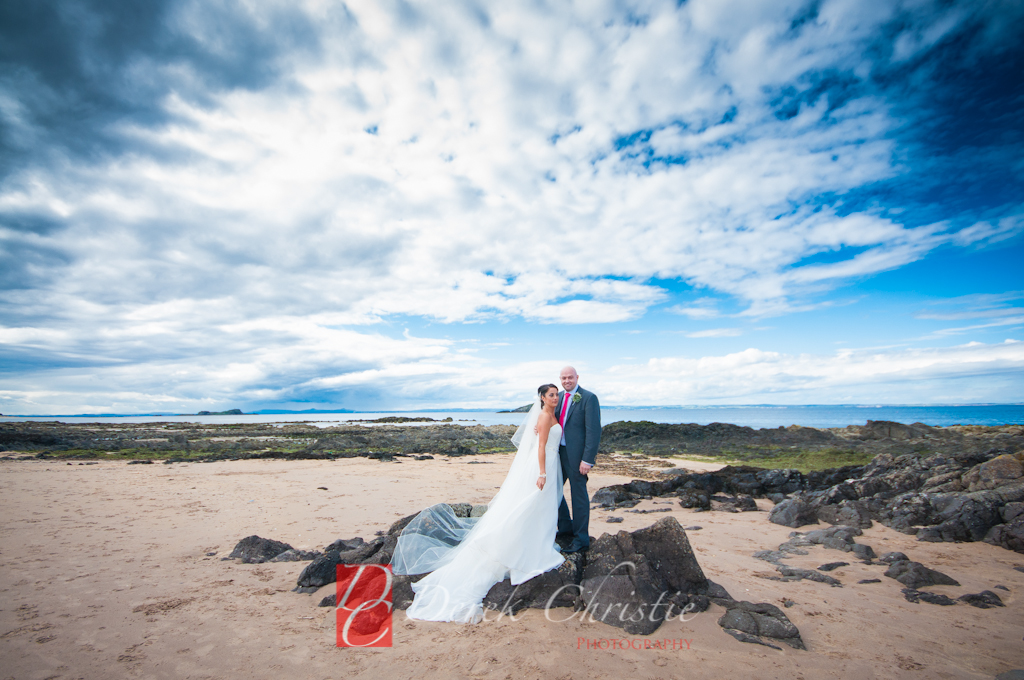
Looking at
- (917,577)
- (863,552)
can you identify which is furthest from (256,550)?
(863,552)

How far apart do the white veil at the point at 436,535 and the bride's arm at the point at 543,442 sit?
142 millimetres

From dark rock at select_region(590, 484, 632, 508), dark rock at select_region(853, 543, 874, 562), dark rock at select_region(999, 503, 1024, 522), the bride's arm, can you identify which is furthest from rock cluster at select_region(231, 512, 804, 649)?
dark rock at select_region(999, 503, 1024, 522)

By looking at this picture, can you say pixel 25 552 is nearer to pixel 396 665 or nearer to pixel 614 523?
A: pixel 396 665

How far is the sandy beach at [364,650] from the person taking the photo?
3.84m

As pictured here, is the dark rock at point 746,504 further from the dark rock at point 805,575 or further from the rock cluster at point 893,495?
the dark rock at point 805,575

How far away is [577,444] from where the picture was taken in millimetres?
5691

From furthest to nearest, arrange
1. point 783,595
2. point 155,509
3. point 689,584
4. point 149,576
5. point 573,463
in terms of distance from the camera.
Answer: point 155,509 < point 149,576 < point 573,463 < point 783,595 < point 689,584

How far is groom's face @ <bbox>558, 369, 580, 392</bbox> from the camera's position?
5.75 m

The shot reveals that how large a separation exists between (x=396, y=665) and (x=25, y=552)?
765 cm

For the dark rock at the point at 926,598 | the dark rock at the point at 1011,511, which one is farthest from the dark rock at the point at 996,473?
the dark rock at the point at 926,598

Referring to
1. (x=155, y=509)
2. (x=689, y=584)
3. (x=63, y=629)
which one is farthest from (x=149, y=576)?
(x=689, y=584)

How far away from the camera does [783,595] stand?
5312 mm

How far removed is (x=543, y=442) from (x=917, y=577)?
5287 millimetres
